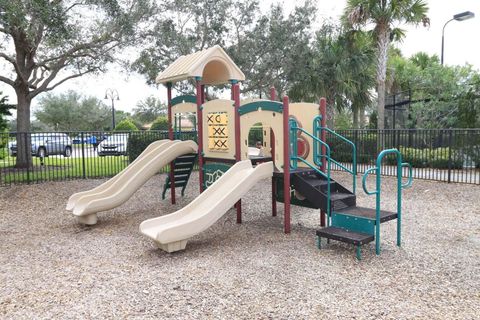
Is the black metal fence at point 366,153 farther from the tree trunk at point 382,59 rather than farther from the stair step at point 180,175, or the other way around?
the tree trunk at point 382,59

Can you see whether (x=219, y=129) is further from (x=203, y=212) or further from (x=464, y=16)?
(x=464, y=16)

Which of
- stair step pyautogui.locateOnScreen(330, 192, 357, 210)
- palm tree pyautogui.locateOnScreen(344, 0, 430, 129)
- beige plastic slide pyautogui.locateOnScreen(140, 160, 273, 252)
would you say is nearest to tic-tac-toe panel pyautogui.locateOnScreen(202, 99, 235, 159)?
beige plastic slide pyautogui.locateOnScreen(140, 160, 273, 252)

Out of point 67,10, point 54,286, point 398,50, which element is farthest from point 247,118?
point 398,50

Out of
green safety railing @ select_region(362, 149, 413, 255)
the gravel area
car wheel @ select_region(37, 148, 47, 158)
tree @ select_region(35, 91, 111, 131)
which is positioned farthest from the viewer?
tree @ select_region(35, 91, 111, 131)

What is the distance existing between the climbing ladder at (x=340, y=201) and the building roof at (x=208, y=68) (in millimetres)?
1909

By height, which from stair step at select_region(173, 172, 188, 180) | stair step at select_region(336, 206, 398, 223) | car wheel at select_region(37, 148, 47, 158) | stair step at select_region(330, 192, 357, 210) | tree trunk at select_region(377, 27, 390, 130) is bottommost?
stair step at select_region(336, 206, 398, 223)

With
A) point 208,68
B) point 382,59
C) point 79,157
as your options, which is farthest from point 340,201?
point 382,59

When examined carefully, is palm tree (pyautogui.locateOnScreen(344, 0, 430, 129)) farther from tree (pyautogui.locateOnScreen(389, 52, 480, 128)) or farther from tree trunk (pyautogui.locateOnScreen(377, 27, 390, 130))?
tree (pyautogui.locateOnScreen(389, 52, 480, 128))

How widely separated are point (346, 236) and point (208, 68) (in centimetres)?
476

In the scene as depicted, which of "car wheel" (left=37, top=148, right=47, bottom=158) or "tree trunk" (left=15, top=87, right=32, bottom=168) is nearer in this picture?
"tree trunk" (left=15, top=87, right=32, bottom=168)

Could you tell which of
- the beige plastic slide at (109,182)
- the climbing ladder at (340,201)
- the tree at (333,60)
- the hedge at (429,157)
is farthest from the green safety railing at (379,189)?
the tree at (333,60)

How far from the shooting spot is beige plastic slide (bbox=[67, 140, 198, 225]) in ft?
21.2

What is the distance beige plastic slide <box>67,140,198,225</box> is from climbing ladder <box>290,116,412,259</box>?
2463mm

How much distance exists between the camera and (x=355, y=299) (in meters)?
3.46
